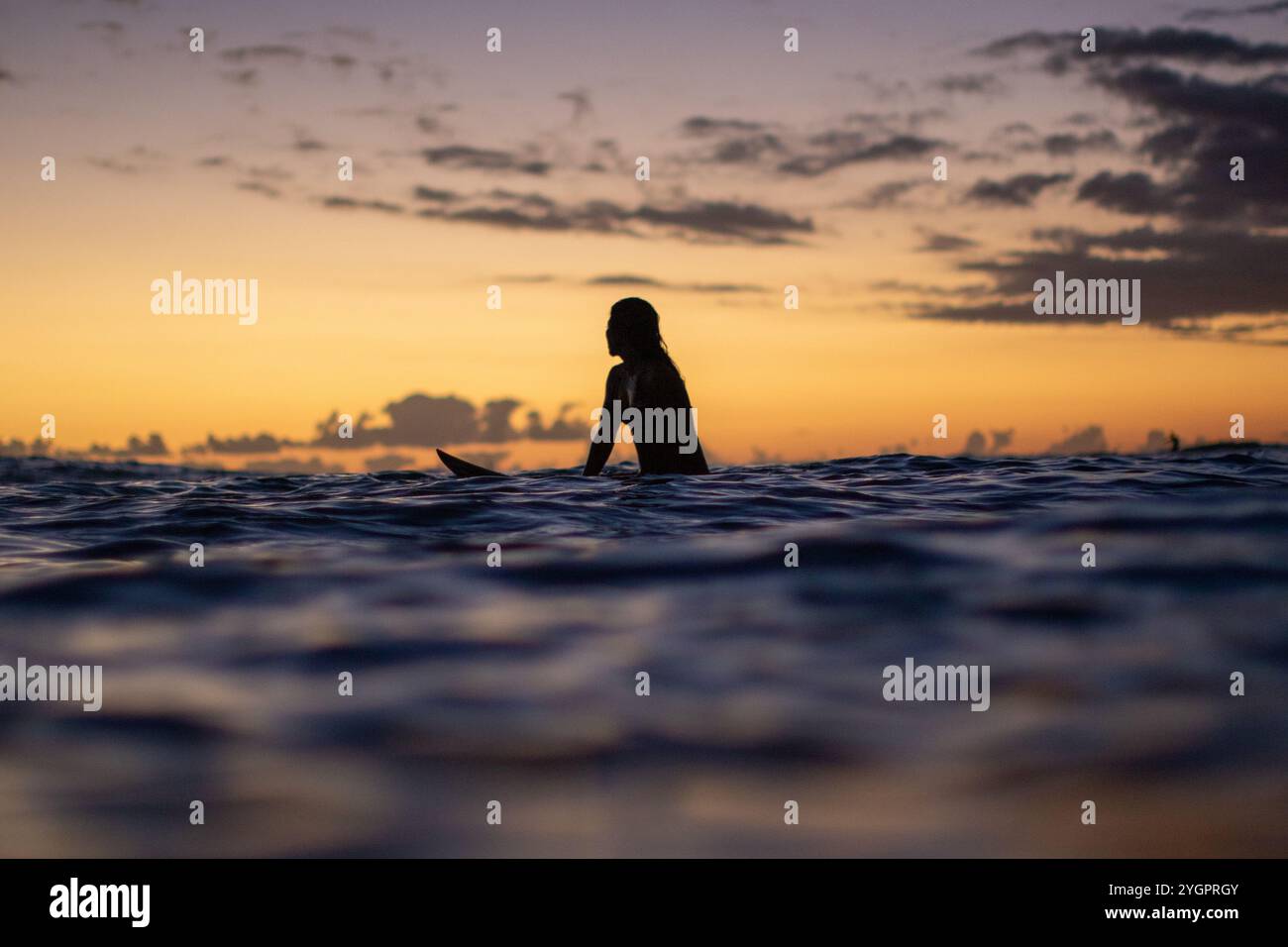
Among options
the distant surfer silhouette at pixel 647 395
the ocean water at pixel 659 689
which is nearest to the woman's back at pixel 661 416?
the distant surfer silhouette at pixel 647 395

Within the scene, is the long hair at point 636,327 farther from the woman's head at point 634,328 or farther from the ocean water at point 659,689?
the ocean water at point 659,689

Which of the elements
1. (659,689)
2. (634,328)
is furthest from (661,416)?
(659,689)

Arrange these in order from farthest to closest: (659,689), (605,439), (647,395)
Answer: (605,439) → (647,395) → (659,689)

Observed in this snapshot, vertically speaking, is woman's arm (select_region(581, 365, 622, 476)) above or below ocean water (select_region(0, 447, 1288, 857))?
above

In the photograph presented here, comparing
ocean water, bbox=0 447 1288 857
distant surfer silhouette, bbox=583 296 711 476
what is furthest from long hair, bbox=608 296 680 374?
ocean water, bbox=0 447 1288 857

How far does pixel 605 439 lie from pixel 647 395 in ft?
3.64

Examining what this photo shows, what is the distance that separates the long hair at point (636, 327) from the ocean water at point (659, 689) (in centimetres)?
375

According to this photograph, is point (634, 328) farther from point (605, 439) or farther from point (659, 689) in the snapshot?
point (659, 689)

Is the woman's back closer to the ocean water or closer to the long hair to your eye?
the long hair

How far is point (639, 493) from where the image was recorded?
29.6 ft

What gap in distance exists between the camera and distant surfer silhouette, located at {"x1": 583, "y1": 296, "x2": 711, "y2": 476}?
34.3 ft

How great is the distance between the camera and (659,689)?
3.69 metres
